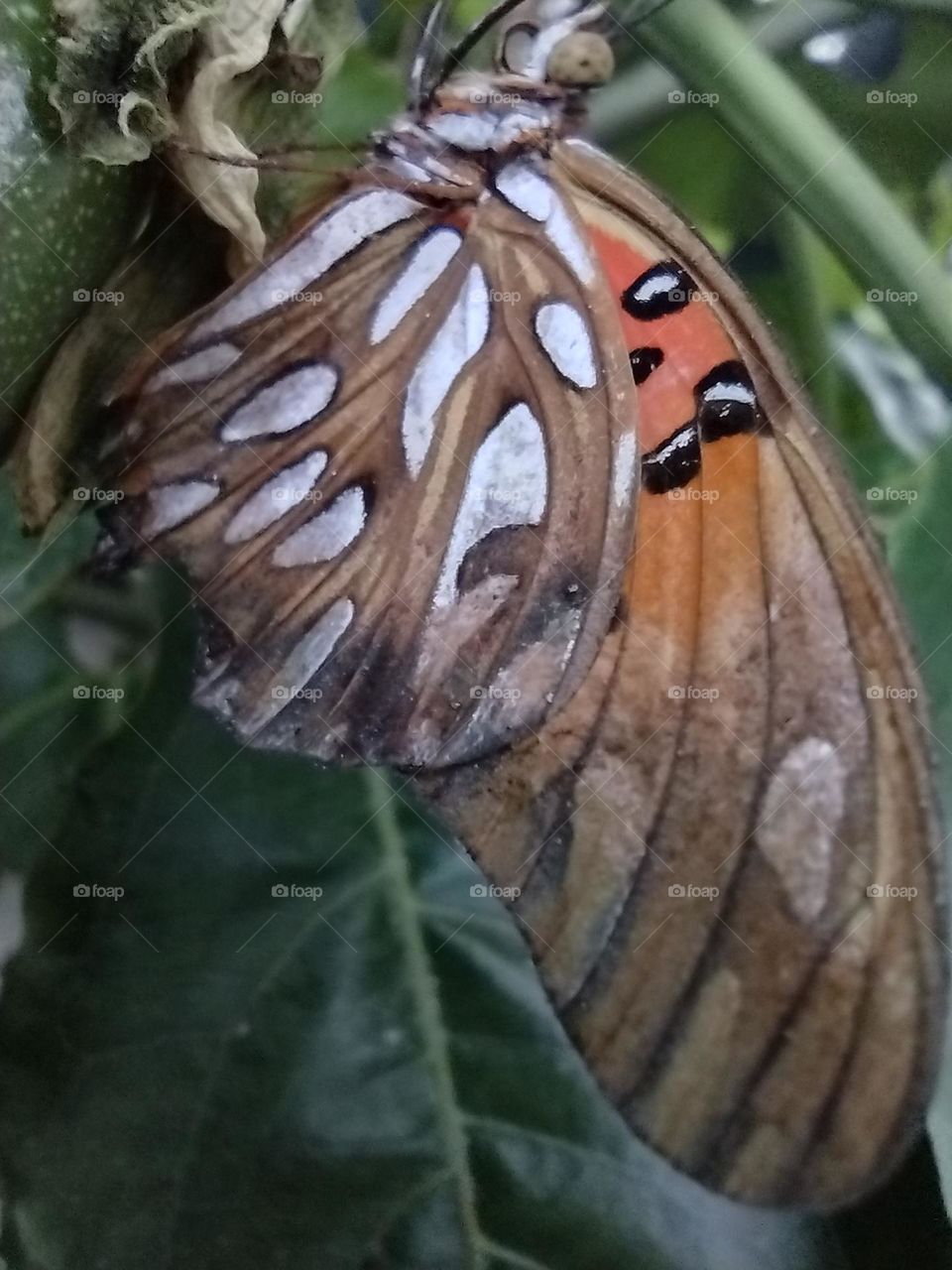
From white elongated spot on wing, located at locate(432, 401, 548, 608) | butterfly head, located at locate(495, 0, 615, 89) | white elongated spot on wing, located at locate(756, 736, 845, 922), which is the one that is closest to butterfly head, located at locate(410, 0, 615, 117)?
butterfly head, located at locate(495, 0, 615, 89)

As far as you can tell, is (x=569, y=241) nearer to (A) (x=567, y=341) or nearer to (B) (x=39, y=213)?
(A) (x=567, y=341)

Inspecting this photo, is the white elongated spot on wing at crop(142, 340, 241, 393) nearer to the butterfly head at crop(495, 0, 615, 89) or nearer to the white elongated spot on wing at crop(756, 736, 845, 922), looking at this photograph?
the butterfly head at crop(495, 0, 615, 89)

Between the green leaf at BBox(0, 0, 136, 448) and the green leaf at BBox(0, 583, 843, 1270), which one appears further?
the green leaf at BBox(0, 583, 843, 1270)

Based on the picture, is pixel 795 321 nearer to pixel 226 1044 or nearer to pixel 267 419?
pixel 267 419

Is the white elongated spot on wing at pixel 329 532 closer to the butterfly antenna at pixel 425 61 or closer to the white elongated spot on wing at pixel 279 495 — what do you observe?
the white elongated spot on wing at pixel 279 495

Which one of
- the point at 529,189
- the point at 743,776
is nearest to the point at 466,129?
the point at 529,189

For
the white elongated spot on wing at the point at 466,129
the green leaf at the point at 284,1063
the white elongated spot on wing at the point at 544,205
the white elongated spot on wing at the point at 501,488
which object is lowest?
the green leaf at the point at 284,1063

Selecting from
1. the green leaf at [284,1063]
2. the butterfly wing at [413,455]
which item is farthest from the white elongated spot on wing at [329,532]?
the green leaf at [284,1063]
